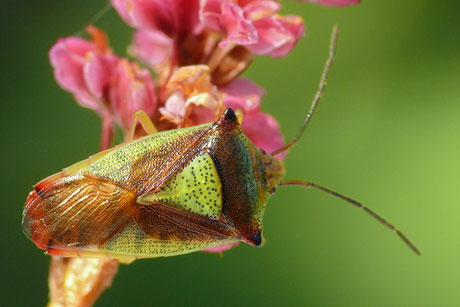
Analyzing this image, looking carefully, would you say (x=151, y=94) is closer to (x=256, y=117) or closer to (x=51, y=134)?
(x=256, y=117)

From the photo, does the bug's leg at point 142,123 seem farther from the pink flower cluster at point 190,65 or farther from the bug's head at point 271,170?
the bug's head at point 271,170

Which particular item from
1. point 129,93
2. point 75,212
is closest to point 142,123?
point 129,93

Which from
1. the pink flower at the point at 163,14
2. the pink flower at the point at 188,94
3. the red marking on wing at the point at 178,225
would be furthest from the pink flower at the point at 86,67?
the red marking on wing at the point at 178,225

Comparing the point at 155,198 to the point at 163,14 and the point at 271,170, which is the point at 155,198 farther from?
the point at 163,14

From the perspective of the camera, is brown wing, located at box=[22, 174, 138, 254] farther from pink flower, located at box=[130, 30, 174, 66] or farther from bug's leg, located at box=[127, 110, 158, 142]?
pink flower, located at box=[130, 30, 174, 66]

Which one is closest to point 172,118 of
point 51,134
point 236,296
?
point 236,296

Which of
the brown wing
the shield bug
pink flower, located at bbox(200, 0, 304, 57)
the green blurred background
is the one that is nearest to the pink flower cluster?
pink flower, located at bbox(200, 0, 304, 57)
